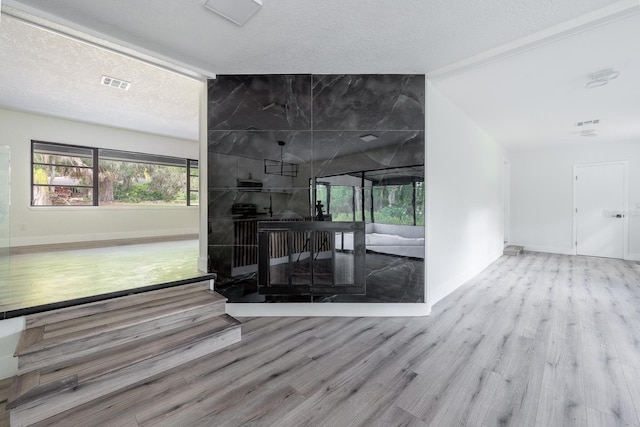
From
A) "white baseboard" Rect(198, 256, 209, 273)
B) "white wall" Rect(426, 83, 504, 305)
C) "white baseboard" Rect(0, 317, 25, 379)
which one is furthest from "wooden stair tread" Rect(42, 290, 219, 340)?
"white wall" Rect(426, 83, 504, 305)

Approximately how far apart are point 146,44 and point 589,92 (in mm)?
4792

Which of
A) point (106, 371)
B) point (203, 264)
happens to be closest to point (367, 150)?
point (203, 264)

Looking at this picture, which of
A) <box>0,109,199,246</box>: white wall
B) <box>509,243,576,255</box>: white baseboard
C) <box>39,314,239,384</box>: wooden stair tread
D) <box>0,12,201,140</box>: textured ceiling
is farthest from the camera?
<box>509,243,576,255</box>: white baseboard

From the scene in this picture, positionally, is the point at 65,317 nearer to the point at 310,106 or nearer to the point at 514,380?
the point at 310,106

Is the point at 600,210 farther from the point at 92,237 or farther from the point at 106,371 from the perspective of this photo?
the point at 92,237

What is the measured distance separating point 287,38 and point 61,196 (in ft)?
19.2

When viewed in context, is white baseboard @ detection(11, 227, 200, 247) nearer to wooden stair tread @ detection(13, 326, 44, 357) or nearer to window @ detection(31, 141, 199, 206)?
window @ detection(31, 141, 199, 206)

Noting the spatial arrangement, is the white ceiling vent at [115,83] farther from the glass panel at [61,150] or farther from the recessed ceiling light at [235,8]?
the glass panel at [61,150]

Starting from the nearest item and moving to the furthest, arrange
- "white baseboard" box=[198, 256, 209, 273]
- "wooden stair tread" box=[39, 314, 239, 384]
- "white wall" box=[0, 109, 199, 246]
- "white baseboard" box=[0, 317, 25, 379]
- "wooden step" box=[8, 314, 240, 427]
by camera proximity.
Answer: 1. "wooden step" box=[8, 314, 240, 427]
2. "wooden stair tread" box=[39, 314, 239, 384]
3. "white baseboard" box=[0, 317, 25, 379]
4. "white baseboard" box=[198, 256, 209, 273]
5. "white wall" box=[0, 109, 199, 246]

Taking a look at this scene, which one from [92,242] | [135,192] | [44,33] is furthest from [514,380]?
[135,192]

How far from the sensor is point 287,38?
2283 millimetres

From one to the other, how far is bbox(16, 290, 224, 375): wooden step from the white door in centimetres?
754

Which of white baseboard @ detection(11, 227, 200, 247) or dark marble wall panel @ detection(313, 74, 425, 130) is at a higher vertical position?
dark marble wall panel @ detection(313, 74, 425, 130)

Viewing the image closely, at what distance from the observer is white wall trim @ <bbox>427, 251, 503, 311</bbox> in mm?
3180
